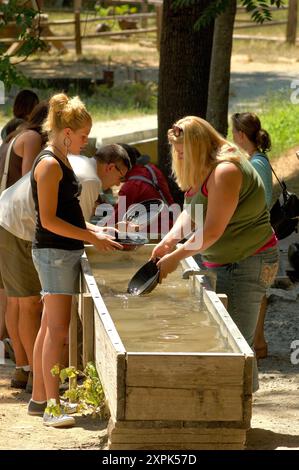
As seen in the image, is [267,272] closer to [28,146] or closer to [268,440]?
[268,440]

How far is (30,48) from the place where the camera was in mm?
9414

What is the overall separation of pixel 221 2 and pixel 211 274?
4182mm

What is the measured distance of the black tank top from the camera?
520 centimetres

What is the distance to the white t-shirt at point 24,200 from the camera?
5695mm

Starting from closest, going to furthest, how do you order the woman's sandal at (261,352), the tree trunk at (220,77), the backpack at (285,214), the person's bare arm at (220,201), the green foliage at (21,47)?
1. the person's bare arm at (220,201)
2. the woman's sandal at (261,352)
3. the backpack at (285,214)
4. the green foliage at (21,47)
5. the tree trunk at (220,77)

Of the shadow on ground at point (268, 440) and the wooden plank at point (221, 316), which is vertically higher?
the wooden plank at point (221, 316)

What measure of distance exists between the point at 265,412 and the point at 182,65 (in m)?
4.78

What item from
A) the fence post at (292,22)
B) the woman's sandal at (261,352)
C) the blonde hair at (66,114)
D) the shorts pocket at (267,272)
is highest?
the blonde hair at (66,114)

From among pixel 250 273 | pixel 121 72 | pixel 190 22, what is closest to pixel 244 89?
pixel 121 72

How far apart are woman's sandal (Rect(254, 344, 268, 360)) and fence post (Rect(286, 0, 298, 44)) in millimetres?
19185

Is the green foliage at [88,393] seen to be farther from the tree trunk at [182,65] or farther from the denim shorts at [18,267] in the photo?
the tree trunk at [182,65]

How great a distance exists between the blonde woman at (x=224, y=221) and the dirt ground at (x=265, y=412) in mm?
330

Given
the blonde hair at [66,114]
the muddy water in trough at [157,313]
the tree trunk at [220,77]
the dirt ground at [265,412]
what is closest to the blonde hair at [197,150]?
the blonde hair at [66,114]

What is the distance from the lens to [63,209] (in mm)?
5234
